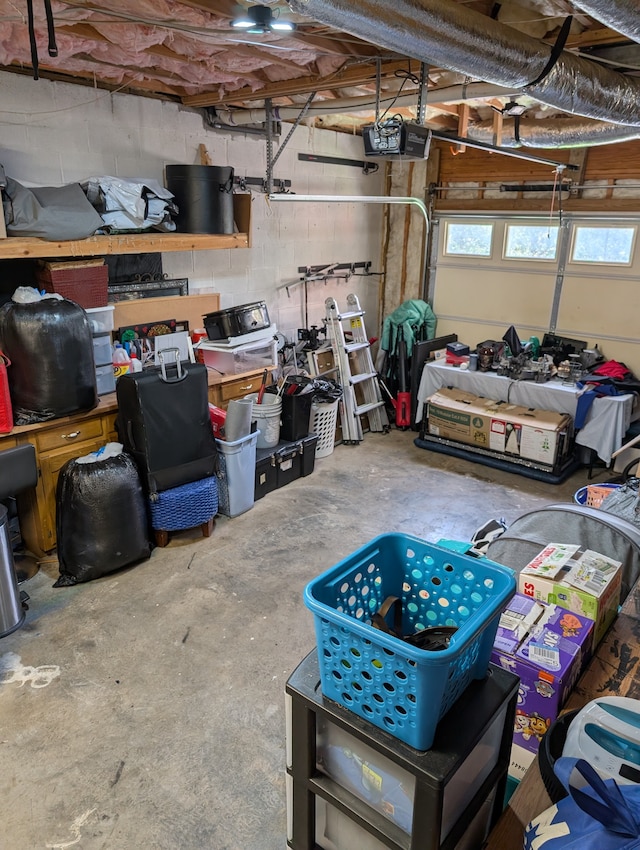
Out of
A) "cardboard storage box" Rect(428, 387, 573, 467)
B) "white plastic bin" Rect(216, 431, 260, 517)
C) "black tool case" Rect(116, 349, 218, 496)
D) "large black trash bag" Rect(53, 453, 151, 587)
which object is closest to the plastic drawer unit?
"large black trash bag" Rect(53, 453, 151, 587)

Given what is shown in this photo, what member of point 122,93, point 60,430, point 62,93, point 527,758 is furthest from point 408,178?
point 527,758

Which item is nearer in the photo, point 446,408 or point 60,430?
point 60,430

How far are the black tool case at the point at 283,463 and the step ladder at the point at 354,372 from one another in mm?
770

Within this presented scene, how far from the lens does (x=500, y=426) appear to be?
5.09 meters

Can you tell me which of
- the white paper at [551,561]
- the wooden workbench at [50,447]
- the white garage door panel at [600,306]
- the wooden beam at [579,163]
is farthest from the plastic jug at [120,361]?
the wooden beam at [579,163]

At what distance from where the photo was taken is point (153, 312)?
4.51 m

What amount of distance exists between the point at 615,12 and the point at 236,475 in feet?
10.5

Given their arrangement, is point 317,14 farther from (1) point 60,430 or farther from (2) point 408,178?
(2) point 408,178

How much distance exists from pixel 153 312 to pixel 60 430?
1326 millimetres

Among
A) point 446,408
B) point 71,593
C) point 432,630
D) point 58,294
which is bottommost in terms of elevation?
point 71,593

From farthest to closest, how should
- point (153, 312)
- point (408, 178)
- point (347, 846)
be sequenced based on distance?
point (408, 178) < point (153, 312) < point (347, 846)

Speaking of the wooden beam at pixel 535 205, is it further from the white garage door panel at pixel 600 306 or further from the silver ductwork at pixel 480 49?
the silver ductwork at pixel 480 49

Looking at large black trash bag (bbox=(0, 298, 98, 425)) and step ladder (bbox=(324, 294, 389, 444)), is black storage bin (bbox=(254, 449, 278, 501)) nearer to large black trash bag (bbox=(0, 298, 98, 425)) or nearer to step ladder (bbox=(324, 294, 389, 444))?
step ladder (bbox=(324, 294, 389, 444))

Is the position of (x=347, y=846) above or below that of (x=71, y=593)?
above
